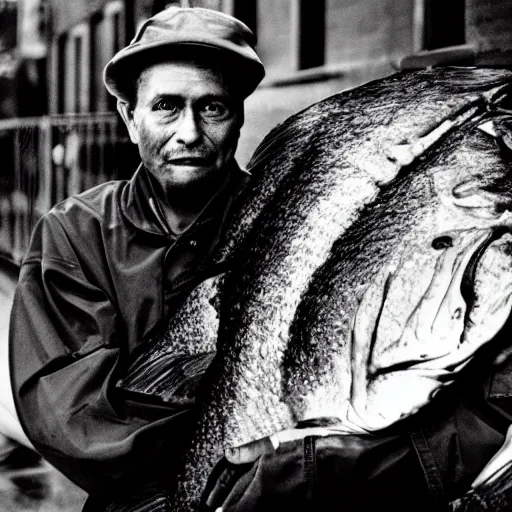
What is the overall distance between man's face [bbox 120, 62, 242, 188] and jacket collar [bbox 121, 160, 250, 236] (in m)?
0.05

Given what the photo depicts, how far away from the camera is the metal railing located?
311 centimetres

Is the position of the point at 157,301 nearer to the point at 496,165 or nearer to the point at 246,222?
the point at 246,222

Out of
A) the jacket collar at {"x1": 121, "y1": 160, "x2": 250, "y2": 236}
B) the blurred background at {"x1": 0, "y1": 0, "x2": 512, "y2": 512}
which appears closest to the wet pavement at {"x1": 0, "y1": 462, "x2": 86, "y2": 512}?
the blurred background at {"x1": 0, "y1": 0, "x2": 512, "y2": 512}

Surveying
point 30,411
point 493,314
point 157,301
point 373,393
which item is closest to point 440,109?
point 493,314

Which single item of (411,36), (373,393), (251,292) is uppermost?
(411,36)

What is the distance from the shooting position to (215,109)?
2592mm

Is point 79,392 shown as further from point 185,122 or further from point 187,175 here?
point 185,122

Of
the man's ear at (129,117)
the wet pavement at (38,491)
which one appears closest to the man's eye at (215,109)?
the man's ear at (129,117)

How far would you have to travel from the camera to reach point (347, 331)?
7.36ft

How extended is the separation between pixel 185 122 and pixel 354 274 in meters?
0.68

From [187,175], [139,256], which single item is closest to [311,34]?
[187,175]

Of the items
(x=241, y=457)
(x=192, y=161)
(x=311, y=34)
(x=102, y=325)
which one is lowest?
(x=241, y=457)

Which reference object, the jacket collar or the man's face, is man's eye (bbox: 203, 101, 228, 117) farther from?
the jacket collar

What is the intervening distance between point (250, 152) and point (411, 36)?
634 mm
